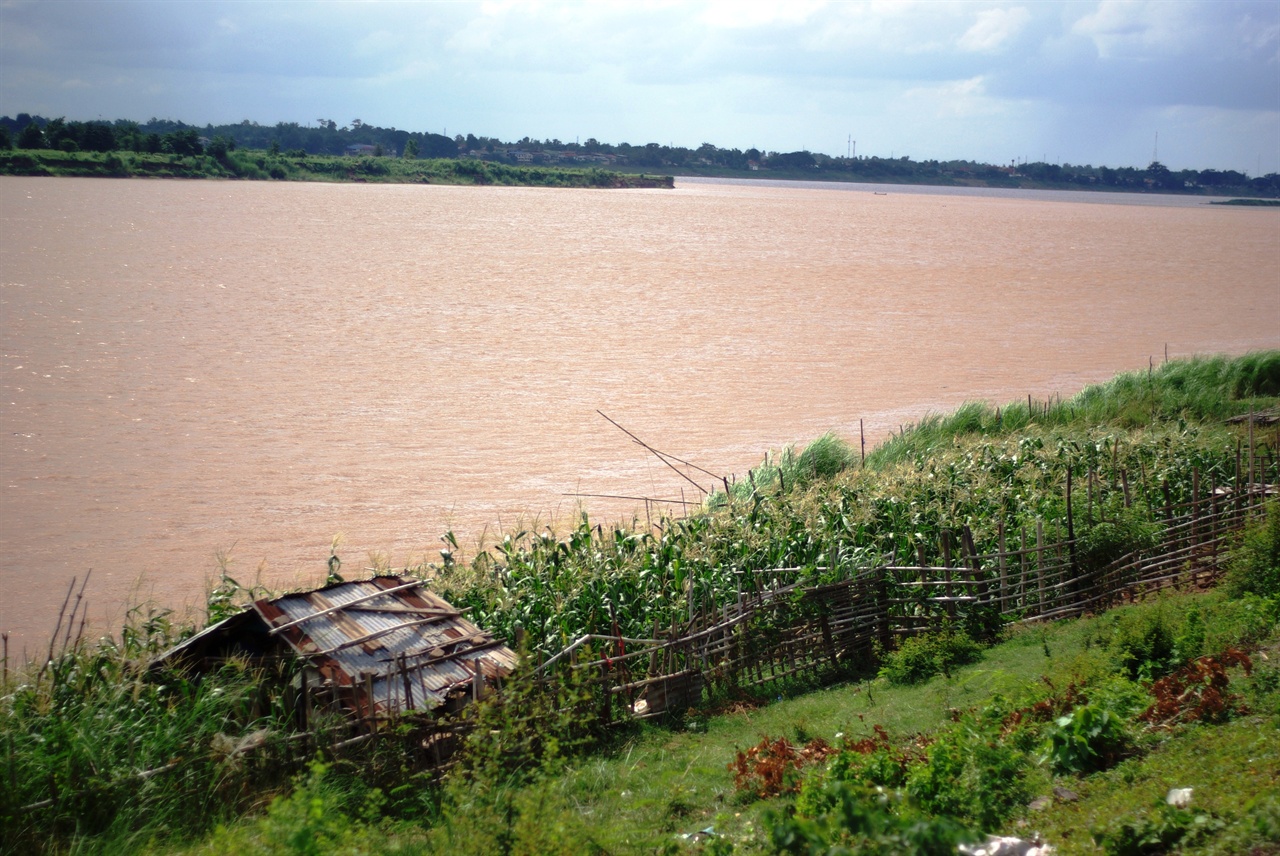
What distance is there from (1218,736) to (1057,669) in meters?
1.45

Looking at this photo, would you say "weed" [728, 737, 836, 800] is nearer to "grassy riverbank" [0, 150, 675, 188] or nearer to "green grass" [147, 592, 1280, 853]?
"green grass" [147, 592, 1280, 853]

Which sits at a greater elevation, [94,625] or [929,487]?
[929,487]

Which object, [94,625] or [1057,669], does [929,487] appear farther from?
[94,625]

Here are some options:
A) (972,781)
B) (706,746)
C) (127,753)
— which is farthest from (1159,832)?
(127,753)

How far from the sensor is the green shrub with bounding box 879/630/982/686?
757 centimetres

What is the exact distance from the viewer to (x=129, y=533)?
14047 mm

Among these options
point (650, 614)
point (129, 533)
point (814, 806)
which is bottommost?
point (129, 533)

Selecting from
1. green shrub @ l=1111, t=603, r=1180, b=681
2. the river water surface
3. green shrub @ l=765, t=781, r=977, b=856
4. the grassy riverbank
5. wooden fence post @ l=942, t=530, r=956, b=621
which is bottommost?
the river water surface

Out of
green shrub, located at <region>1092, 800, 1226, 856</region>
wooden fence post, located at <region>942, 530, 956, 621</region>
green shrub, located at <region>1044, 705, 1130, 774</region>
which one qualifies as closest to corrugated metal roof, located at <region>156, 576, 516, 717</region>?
green shrub, located at <region>1044, 705, 1130, 774</region>

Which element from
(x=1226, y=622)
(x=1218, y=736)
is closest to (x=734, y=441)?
(x=1226, y=622)

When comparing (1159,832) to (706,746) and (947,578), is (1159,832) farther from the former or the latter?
(947,578)

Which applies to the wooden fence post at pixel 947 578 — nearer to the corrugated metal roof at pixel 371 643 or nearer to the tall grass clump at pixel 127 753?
the corrugated metal roof at pixel 371 643

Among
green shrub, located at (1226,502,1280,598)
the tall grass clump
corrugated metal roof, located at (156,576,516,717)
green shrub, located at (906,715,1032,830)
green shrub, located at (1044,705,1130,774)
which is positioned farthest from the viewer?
green shrub, located at (1226,502,1280,598)

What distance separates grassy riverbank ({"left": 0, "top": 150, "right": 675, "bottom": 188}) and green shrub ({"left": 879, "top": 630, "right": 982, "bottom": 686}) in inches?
4049
